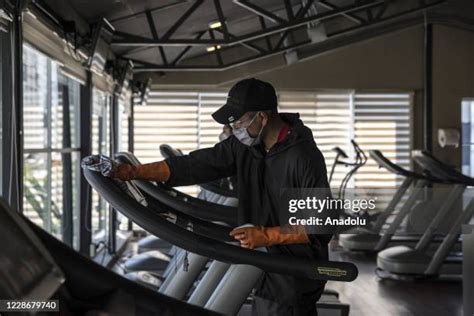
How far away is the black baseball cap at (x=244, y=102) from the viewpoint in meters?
2.42

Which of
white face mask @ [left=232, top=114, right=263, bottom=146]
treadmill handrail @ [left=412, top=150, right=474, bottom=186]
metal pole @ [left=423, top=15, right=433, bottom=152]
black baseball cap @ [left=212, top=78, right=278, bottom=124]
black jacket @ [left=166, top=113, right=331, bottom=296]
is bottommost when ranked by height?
treadmill handrail @ [left=412, top=150, right=474, bottom=186]

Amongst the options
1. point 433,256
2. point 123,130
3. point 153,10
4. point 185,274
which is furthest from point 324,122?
point 185,274

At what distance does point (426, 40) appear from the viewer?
39.0 feet

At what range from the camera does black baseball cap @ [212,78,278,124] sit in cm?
242

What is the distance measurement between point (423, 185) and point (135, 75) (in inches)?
157

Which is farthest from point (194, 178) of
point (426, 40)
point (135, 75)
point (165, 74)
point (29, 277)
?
point (426, 40)

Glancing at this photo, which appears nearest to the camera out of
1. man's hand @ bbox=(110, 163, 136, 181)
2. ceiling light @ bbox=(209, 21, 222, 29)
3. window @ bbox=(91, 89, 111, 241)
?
man's hand @ bbox=(110, 163, 136, 181)

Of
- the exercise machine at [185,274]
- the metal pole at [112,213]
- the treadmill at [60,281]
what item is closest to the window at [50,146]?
the metal pole at [112,213]

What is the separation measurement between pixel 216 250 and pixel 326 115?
10316 mm

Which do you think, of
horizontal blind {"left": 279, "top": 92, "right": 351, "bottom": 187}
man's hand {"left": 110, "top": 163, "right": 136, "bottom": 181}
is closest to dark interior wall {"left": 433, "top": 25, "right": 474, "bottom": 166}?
horizontal blind {"left": 279, "top": 92, "right": 351, "bottom": 187}

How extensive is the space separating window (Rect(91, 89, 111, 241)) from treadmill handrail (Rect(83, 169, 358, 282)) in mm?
6550

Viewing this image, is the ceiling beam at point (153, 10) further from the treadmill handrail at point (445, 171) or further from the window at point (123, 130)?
the window at point (123, 130)

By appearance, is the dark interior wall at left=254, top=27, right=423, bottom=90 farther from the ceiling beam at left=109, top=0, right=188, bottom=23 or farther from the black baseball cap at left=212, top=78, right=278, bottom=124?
the black baseball cap at left=212, top=78, right=278, bottom=124

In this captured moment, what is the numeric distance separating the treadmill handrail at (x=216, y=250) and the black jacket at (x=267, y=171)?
489 millimetres
